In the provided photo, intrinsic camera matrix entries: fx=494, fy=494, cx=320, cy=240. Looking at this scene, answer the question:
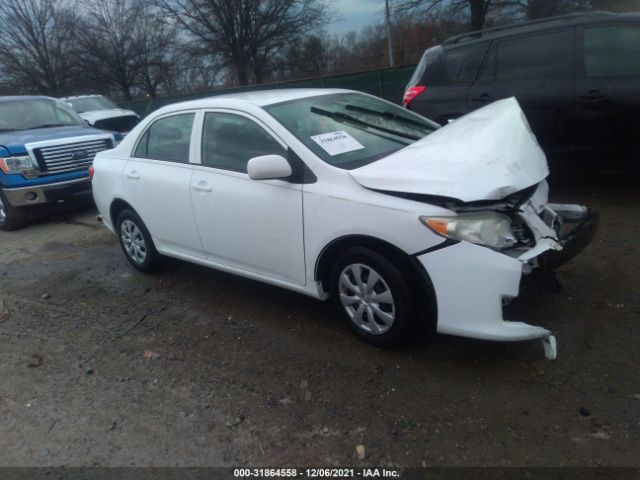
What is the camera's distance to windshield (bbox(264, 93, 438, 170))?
337 cm

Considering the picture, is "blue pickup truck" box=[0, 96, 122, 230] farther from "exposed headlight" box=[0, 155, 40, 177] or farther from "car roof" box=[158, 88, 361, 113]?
"car roof" box=[158, 88, 361, 113]

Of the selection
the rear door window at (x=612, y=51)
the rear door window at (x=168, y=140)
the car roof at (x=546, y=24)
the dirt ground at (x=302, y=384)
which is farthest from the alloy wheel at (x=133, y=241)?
the rear door window at (x=612, y=51)

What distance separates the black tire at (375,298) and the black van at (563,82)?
12.1 ft

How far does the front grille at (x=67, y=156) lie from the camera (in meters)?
7.14

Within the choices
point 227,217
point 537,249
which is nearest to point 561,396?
point 537,249

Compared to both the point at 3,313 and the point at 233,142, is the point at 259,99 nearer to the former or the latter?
the point at 233,142

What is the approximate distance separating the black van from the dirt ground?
1.36 m

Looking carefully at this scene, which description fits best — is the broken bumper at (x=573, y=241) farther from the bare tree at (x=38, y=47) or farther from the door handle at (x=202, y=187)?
the bare tree at (x=38, y=47)

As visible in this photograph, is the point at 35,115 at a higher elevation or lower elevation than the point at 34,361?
higher

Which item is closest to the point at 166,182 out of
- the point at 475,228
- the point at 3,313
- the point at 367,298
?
the point at 3,313

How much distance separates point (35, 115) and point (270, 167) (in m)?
6.88

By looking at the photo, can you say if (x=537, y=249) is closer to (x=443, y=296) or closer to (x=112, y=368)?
(x=443, y=296)

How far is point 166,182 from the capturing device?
4.17m

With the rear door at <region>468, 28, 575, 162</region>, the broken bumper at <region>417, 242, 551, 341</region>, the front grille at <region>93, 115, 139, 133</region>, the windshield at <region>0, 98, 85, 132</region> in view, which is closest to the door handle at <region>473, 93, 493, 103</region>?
the rear door at <region>468, 28, 575, 162</region>
